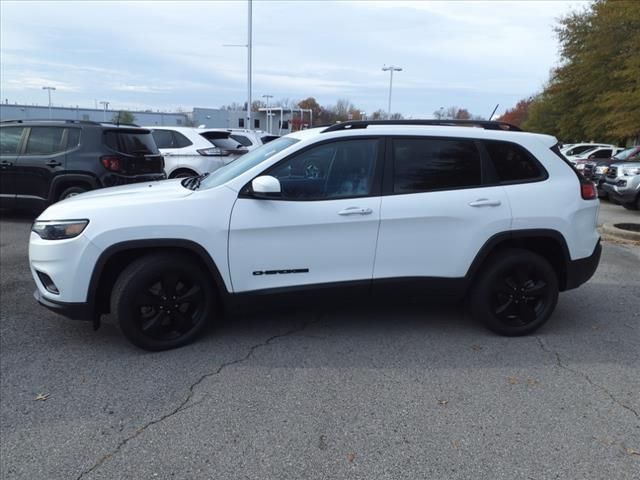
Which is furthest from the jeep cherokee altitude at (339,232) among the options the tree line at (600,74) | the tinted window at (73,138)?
the tree line at (600,74)

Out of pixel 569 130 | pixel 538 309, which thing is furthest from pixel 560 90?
pixel 538 309

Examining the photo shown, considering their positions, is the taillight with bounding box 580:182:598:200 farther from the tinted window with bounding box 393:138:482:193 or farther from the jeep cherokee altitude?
the tinted window with bounding box 393:138:482:193

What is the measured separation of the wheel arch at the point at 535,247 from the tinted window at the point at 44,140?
295 inches

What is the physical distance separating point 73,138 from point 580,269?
792cm

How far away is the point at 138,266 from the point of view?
3949 millimetres

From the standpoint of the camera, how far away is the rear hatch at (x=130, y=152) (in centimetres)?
870

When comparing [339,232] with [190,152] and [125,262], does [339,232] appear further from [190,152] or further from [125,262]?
[190,152]

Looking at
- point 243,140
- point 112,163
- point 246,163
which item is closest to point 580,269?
point 246,163

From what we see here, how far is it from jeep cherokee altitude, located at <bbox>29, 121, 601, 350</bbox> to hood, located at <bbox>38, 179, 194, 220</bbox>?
2cm

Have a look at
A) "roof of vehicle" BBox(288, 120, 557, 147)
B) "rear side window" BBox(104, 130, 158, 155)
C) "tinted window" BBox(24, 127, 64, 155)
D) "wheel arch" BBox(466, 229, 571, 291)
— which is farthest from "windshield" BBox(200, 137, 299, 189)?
"tinted window" BBox(24, 127, 64, 155)

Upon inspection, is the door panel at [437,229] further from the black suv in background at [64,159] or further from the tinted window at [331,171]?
the black suv in background at [64,159]

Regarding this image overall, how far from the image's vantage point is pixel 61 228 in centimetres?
391

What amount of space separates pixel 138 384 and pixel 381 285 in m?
1.96

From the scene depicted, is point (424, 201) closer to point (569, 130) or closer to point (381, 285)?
point (381, 285)
